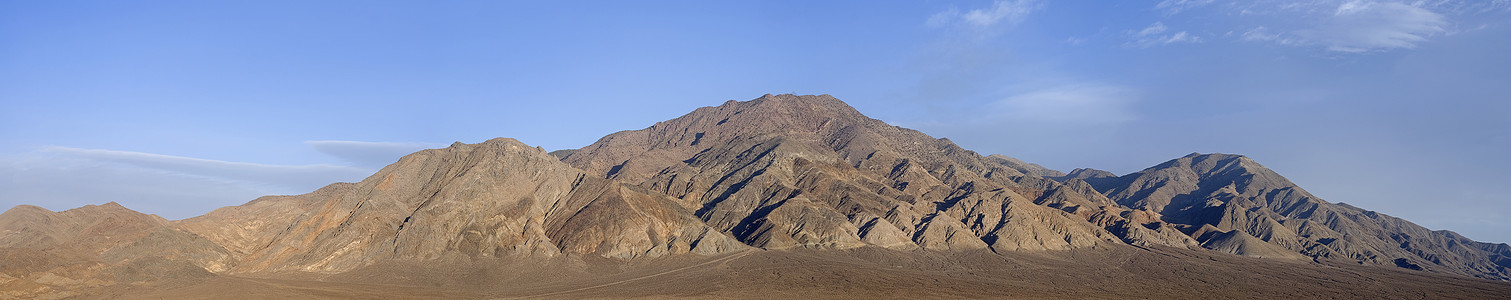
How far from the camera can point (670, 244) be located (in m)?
124

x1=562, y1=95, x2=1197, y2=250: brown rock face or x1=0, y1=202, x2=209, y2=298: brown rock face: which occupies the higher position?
x1=562, y1=95, x2=1197, y2=250: brown rock face

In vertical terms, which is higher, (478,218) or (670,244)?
(478,218)

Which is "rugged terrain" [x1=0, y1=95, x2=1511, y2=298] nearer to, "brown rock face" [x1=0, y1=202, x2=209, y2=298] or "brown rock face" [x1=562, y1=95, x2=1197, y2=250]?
"brown rock face" [x1=0, y1=202, x2=209, y2=298]

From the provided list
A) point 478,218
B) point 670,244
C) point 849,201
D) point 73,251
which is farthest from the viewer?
point 849,201

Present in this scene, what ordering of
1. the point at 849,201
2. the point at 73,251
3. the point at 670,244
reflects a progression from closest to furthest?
the point at 73,251 < the point at 670,244 < the point at 849,201

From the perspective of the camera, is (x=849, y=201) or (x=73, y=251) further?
(x=849, y=201)

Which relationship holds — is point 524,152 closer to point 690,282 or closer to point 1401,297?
point 690,282

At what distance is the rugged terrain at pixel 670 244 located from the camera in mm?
94688

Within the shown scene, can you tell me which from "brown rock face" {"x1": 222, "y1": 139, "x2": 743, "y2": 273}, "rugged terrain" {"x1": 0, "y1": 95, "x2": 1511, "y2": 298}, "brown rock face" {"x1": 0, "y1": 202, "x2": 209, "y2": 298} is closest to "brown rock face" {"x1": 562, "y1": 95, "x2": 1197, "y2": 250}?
"rugged terrain" {"x1": 0, "y1": 95, "x2": 1511, "y2": 298}

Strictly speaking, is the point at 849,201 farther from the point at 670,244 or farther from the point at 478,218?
the point at 478,218

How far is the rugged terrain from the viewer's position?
3728 inches

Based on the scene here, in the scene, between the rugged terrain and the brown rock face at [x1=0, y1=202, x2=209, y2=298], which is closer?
the brown rock face at [x1=0, y1=202, x2=209, y2=298]

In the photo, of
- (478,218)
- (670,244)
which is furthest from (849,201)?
(478,218)

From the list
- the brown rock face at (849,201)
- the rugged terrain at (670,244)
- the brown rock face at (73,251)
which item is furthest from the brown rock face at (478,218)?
the brown rock face at (849,201)
